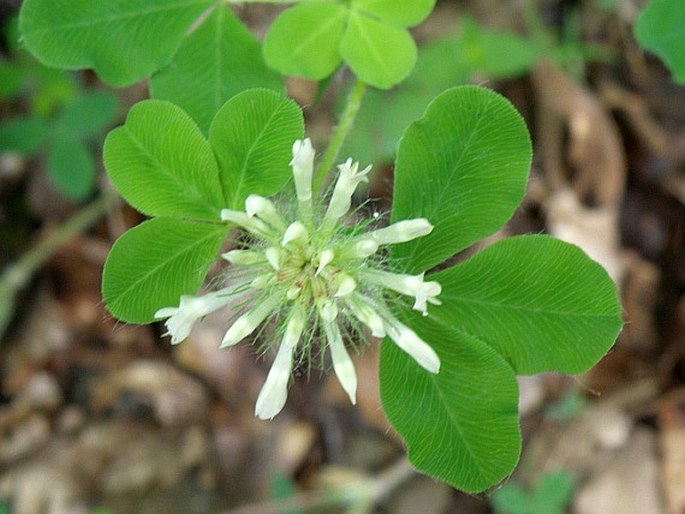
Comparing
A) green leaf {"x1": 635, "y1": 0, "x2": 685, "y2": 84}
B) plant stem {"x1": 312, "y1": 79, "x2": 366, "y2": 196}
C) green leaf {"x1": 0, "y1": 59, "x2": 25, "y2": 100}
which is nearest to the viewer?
plant stem {"x1": 312, "y1": 79, "x2": 366, "y2": 196}

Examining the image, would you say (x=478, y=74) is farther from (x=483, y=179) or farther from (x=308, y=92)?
(x=483, y=179)

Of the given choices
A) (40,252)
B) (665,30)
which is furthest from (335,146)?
(40,252)

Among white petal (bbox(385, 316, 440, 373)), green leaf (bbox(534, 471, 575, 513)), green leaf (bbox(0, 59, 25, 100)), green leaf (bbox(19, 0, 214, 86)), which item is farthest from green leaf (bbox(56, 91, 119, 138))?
green leaf (bbox(534, 471, 575, 513))

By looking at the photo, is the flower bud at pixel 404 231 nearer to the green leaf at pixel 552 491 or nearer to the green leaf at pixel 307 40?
the green leaf at pixel 307 40

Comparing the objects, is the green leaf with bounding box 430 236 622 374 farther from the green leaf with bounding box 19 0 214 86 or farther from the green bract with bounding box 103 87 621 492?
the green leaf with bounding box 19 0 214 86

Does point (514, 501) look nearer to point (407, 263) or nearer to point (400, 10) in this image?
point (407, 263)

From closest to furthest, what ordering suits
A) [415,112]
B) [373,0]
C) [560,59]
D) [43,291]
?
1. [373,0]
2. [415,112]
3. [560,59]
4. [43,291]

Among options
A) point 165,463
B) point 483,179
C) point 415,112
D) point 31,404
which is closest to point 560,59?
point 415,112
